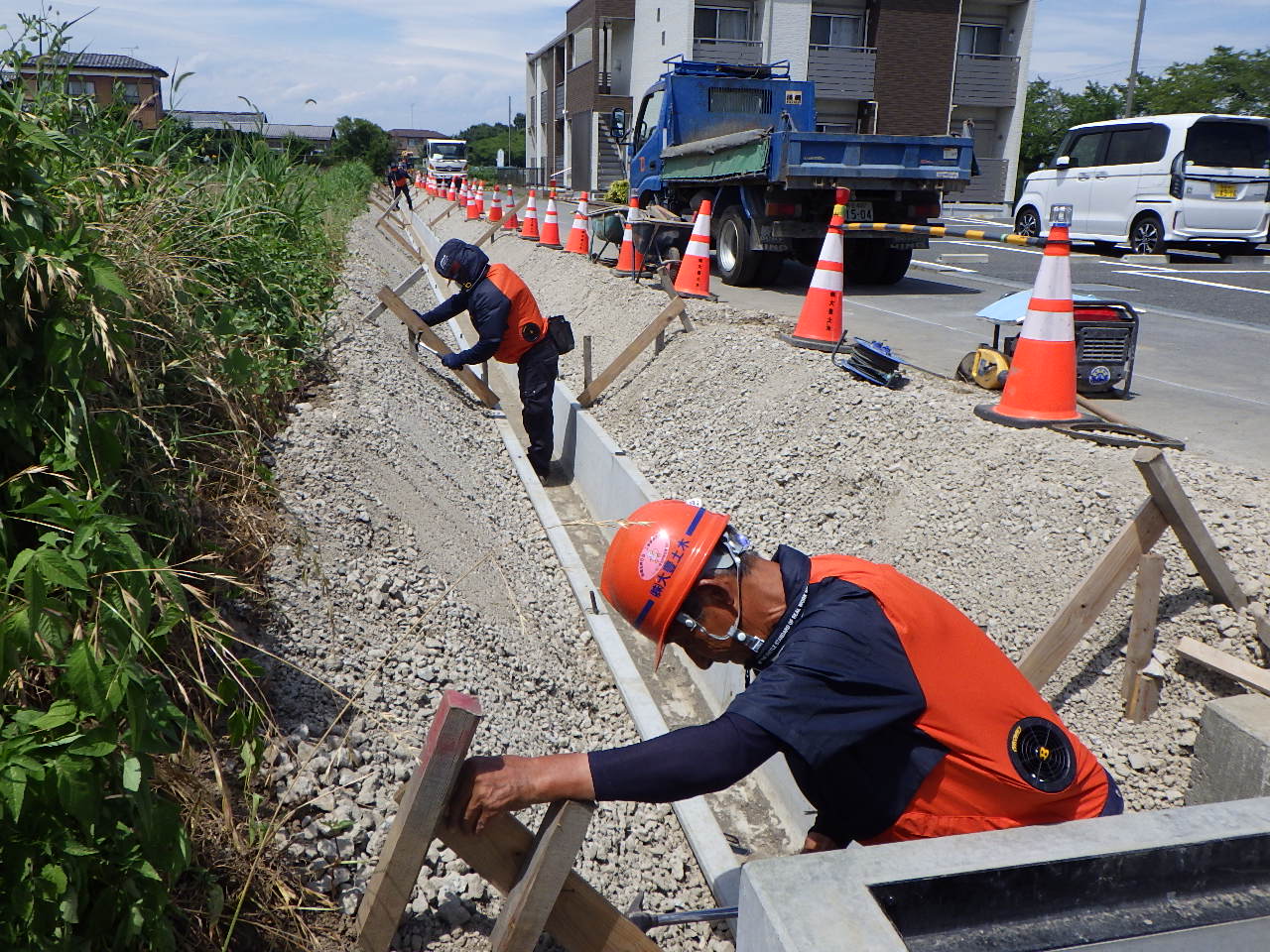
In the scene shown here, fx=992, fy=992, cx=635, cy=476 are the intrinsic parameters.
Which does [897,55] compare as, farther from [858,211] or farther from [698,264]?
[698,264]

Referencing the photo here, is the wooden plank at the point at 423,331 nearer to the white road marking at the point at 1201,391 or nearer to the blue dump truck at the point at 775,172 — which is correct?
the blue dump truck at the point at 775,172

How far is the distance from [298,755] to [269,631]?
60 centimetres

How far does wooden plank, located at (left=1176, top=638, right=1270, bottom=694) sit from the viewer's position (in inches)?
135

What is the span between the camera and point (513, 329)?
796cm

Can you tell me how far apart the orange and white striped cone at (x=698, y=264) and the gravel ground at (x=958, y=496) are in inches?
81.4

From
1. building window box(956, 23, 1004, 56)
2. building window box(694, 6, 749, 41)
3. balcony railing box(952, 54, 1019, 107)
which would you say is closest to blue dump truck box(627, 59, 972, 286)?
building window box(694, 6, 749, 41)

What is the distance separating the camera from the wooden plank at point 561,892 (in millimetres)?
2041

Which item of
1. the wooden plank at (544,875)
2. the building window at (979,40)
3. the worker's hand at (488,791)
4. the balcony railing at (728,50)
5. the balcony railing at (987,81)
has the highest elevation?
the building window at (979,40)

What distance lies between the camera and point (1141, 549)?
3.65 meters

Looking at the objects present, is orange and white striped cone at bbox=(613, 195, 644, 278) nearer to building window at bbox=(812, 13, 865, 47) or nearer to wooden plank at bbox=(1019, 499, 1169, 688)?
wooden plank at bbox=(1019, 499, 1169, 688)

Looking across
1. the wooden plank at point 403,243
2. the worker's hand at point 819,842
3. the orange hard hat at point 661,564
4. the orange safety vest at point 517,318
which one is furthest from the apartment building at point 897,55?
the orange hard hat at point 661,564

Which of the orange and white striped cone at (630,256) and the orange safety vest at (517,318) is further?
the orange and white striped cone at (630,256)

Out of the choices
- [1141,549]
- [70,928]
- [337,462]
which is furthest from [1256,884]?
[337,462]

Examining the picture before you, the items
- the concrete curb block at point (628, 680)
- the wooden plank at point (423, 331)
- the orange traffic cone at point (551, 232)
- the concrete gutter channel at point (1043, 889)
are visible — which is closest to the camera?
the concrete gutter channel at point (1043, 889)
